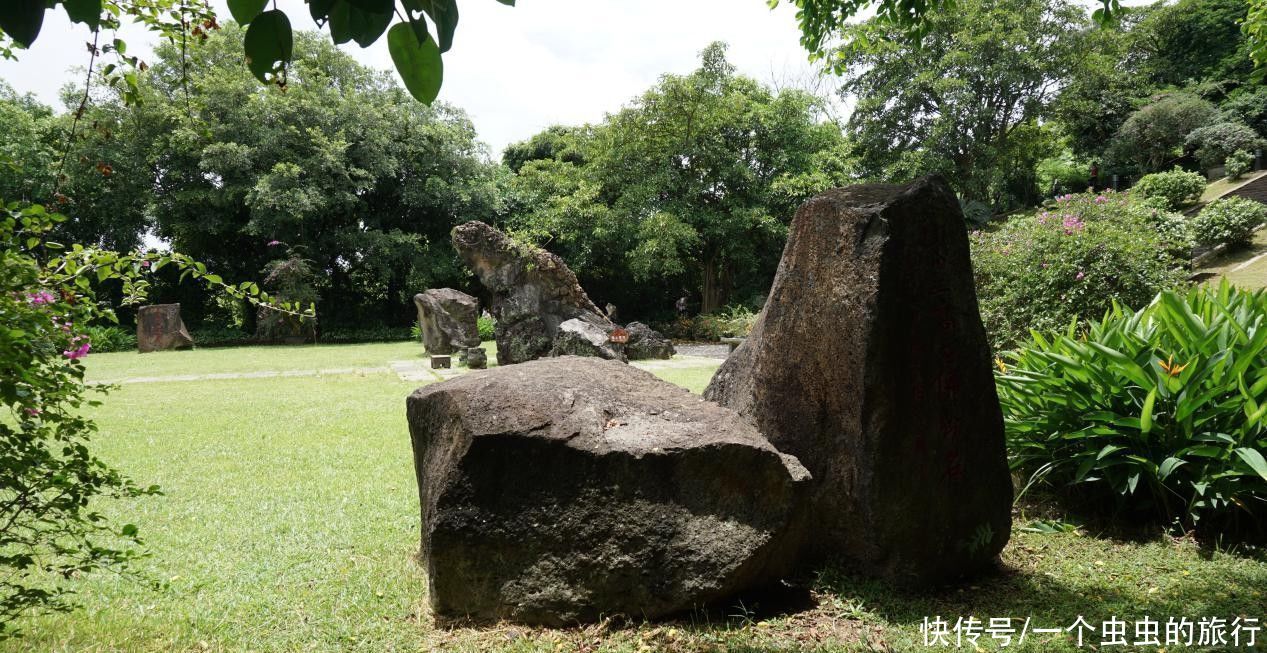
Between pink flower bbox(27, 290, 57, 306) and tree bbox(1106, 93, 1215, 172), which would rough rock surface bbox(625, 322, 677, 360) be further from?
tree bbox(1106, 93, 1215, 172)

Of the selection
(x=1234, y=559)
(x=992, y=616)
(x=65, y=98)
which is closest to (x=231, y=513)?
(x=992, y=616)

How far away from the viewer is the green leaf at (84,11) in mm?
837

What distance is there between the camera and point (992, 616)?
8.52 ft

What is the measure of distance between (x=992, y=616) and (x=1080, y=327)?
209 inches

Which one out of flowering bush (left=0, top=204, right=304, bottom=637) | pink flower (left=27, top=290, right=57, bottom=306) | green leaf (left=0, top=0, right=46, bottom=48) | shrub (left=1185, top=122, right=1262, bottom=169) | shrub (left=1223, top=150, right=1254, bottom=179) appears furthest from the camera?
shrub (left=1185, top=122, right=1262, bottom=169)

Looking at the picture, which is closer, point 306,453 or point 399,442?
point 306,453

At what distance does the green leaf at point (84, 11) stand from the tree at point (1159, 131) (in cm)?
2791

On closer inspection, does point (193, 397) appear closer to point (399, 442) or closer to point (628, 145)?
point (399, 442)

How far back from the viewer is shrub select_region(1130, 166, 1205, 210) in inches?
707

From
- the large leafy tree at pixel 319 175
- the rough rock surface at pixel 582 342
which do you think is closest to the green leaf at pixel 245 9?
the rough rock surface at pixel 582 342

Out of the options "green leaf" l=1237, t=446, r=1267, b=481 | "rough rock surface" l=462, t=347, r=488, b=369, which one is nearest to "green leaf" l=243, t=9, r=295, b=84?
"green leaf" l=1237, t=446, r=1267, b=481

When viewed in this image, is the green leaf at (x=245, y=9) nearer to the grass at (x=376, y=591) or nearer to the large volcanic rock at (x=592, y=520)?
the large volcanic rock at (x=592, y=520)

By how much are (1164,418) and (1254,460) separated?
1.41ft

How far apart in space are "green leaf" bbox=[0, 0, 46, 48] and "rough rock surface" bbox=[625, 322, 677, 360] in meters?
11.4
